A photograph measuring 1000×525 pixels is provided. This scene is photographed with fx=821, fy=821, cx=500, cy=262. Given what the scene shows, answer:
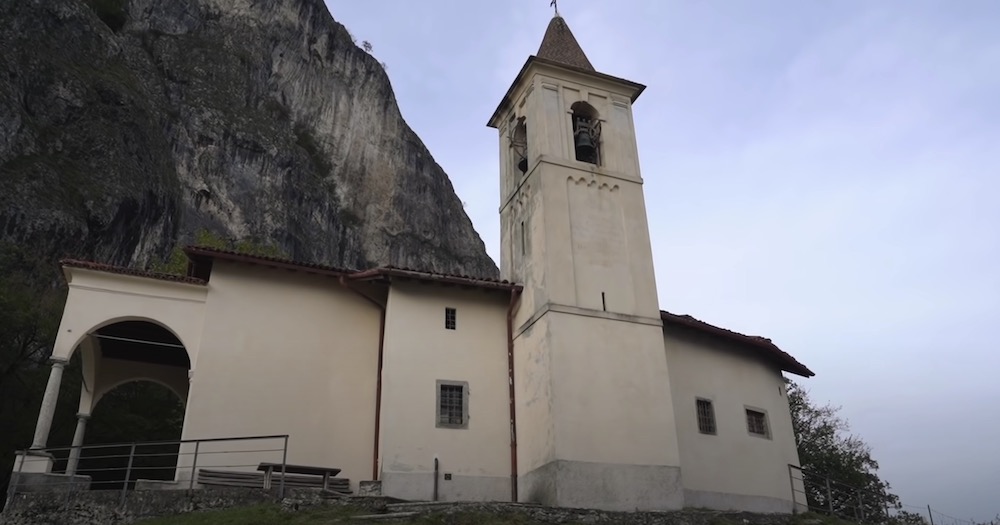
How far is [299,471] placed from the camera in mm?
18016

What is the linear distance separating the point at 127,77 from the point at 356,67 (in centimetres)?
3133

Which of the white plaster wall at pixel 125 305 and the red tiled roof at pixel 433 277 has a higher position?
the red tiled roof at pixel 433 277

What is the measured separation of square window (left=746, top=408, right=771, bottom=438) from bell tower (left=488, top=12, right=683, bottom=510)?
4587 mm

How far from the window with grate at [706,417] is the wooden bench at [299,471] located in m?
9.67

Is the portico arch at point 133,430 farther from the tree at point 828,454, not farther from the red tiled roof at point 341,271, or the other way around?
the tree at point 828,454

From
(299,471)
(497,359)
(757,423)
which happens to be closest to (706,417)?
(757,423)

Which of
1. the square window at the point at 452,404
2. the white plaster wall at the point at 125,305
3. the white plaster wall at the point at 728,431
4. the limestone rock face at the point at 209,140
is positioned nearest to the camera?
the white plaster wall at the point at 125,305

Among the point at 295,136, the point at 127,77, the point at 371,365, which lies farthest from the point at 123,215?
the point at 371,365

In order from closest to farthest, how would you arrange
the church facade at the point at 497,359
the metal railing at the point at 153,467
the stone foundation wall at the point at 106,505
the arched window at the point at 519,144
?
the stone foundation wall at the point at 106,505, the metal railing at the point at 153,467, the church facade at the point at 497,359, the arched window at the point at 519,144

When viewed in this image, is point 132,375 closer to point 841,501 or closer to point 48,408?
point 48,408

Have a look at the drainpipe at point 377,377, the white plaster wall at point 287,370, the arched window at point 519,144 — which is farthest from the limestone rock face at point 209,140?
the arched window at point 519,144

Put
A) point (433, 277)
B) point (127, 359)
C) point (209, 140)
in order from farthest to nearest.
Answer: point (209, 140) < point (127, 359) < point (433, 277)

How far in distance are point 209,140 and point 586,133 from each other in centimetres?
5577

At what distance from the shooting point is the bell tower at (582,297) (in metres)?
18.4
